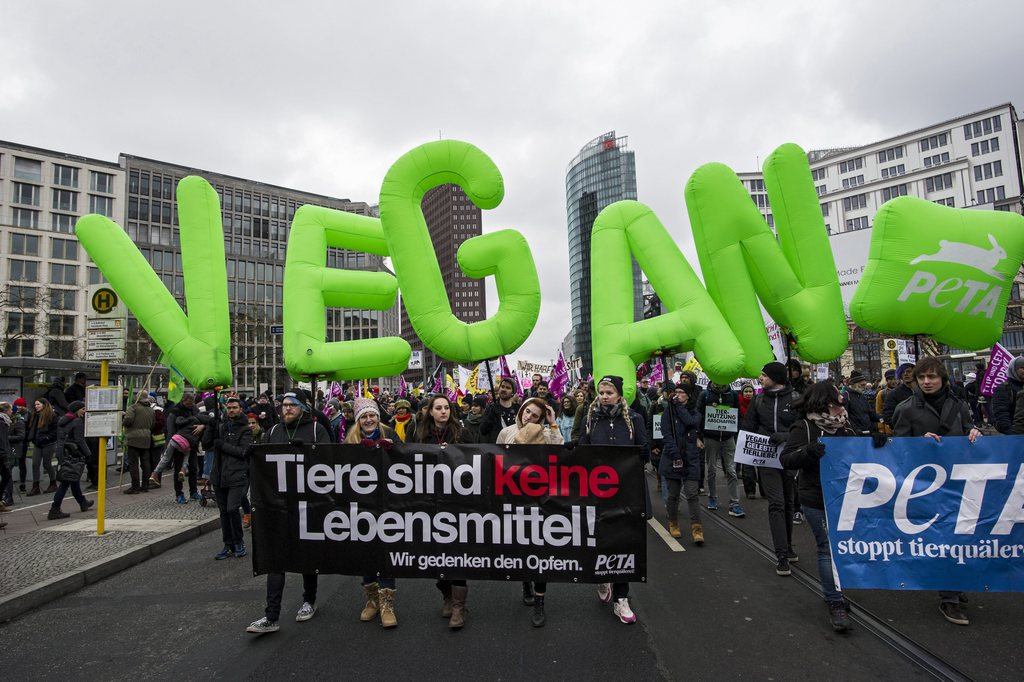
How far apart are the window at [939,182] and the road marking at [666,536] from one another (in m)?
85.0

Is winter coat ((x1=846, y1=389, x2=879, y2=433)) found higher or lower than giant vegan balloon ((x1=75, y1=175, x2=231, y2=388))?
lower

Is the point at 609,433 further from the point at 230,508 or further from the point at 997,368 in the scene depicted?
the point at 997,368

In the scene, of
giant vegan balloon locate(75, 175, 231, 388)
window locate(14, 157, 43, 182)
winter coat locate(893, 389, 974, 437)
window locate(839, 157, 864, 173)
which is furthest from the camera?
window locate(839, 157, 864, 173)

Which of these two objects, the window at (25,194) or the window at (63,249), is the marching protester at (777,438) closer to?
the window at (63,249)

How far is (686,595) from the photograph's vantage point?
506 cm

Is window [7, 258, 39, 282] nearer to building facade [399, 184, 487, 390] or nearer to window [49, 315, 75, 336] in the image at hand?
window [49, 315, 75, 336]

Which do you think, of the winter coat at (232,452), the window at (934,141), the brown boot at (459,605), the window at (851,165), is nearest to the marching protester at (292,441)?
the brown boot at (459,605)

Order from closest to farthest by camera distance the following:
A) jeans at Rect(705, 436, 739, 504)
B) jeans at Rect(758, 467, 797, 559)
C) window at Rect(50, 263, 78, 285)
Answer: jeans at Rect(758, 467, 797, 559) → jeans at Rect(705, 436, 739, 504) → window at Rect(50, 263, 78, 285)

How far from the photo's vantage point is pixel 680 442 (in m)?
6.97

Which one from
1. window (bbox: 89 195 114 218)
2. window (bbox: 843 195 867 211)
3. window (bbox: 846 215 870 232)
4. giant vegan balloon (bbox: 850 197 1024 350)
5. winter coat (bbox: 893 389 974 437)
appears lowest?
winter coat (bbox: 893 389 974 437)

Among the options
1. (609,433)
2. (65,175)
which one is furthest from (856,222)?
(65,175)

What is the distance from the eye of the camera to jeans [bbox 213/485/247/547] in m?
6.51

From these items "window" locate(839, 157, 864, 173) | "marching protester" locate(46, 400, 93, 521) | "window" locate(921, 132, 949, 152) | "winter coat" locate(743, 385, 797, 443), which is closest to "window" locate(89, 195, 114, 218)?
"marching protester" locate(46, 400, 93, 521)

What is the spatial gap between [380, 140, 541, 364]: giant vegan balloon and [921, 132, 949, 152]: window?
88.5 meters
